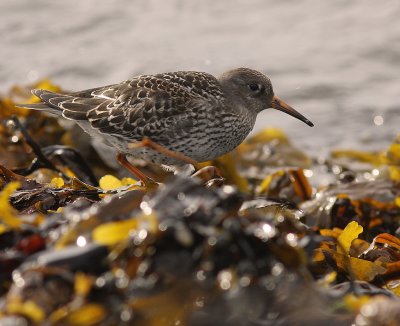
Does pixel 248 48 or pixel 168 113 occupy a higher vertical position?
pixel 168 113

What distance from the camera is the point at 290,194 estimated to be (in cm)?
443

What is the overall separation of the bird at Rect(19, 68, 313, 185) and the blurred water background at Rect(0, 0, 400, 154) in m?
2.18

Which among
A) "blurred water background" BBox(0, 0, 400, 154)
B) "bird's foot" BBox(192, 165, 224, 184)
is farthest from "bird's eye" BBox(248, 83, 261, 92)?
"blurred water background" BBox(0, 0, 400, 154)

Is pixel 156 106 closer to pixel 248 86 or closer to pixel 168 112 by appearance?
pixel 168 112

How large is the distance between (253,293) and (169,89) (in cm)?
258

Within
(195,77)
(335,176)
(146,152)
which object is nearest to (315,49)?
(335,176)

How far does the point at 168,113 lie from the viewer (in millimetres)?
4383

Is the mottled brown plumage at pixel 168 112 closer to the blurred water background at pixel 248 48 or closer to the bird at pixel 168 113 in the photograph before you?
the bird at pixel 168 113

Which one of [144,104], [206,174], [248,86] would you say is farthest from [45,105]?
[206,174]

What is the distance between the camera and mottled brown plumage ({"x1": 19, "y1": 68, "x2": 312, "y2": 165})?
4.35m

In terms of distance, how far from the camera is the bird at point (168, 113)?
4352 mm

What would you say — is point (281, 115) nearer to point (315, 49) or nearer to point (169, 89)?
point (315, 49)

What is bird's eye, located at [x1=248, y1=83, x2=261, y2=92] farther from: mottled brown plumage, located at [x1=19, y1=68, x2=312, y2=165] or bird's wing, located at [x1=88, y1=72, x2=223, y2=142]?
bird's wing, located at [x1=88, y1=72, x2=223, y2=142]

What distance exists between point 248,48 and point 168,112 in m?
3.96
